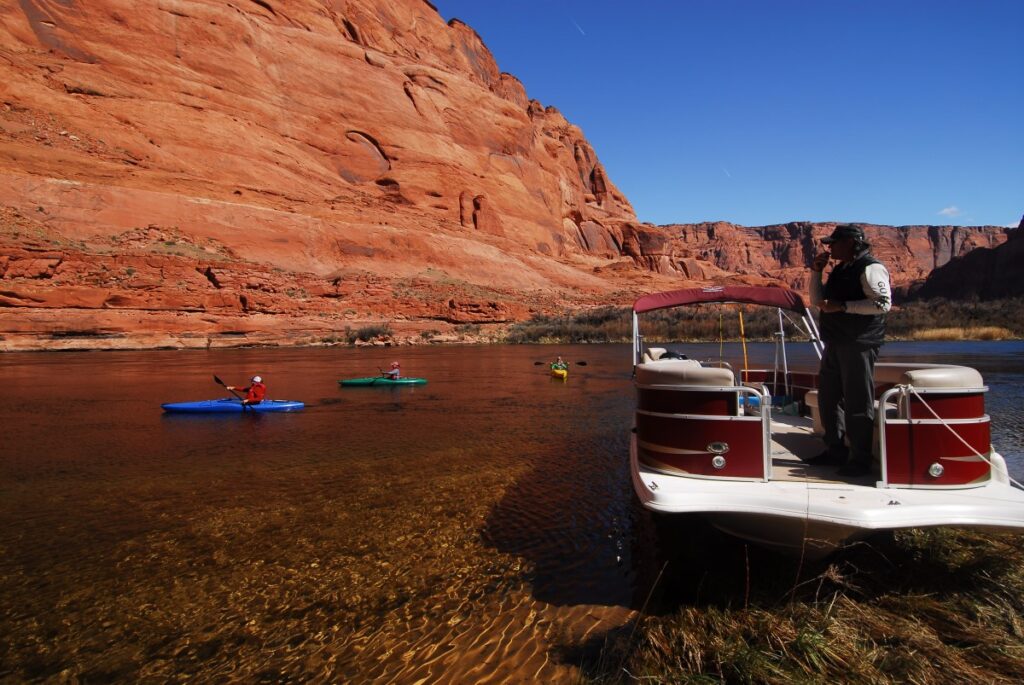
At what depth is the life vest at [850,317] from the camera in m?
4.95

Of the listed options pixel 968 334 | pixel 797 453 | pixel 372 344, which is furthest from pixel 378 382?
pixel 968 334

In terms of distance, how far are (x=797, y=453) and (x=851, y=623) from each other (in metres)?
2.47

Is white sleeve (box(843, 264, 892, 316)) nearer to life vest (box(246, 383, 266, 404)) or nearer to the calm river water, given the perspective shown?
the calm river water

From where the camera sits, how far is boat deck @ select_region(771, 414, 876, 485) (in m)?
5.04

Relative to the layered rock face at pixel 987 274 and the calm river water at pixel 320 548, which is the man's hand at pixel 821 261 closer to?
the calm river water at pixel 320 548

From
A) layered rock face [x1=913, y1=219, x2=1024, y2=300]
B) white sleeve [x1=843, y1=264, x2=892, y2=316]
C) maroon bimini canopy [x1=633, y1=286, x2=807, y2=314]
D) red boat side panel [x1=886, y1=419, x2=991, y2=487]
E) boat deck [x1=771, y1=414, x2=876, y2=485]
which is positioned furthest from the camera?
layered rock face [x1=913, y1=219, x2=1024, y2=300]

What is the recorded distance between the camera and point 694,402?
16.6ft

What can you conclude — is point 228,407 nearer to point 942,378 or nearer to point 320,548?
point 320,548

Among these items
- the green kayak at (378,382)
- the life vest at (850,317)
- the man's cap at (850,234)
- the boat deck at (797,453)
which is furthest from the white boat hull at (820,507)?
the green kayak at (378,382)

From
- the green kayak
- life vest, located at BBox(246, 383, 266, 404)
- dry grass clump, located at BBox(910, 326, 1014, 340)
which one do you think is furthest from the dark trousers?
dry grass clump, located at BBox(910, 326, 1014, 340)

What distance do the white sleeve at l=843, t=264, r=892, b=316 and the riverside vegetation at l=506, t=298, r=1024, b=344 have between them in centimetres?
4904

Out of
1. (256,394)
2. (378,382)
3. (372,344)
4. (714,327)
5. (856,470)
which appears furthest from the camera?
(714,327)

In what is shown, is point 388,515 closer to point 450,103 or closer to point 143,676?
point 143,676

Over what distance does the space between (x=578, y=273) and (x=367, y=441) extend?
267 feet
